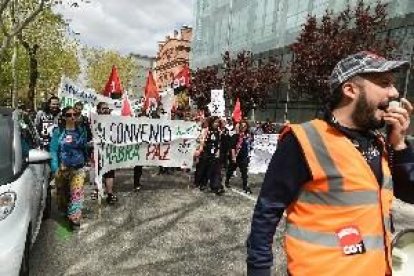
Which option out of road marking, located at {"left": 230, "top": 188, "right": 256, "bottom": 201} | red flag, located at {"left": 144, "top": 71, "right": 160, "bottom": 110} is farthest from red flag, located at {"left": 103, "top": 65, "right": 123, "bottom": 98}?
road marking, located at {"left": 230, "top": 188, "right": 256, "bottom": 201}

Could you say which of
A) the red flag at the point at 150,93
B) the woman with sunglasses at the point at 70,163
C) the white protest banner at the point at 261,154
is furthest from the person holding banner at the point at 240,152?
the woman with sunglasses at the point at 70,163

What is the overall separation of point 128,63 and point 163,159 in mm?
74675

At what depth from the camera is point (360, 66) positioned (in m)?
2.43

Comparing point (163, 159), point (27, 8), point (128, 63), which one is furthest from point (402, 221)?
point (128, 63)

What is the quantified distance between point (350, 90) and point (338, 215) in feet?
1.71

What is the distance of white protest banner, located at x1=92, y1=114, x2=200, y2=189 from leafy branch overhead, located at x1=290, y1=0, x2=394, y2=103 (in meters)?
7.27

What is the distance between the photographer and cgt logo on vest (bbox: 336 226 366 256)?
227 cm

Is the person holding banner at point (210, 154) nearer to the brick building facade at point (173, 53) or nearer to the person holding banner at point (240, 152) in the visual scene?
the person holding banner at point (240, 152)

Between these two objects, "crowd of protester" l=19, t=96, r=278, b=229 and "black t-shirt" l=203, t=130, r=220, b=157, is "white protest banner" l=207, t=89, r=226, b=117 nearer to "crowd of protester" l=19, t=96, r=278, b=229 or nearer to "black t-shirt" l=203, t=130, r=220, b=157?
"crowd of protester" l=19, t=96, r=278, b=229

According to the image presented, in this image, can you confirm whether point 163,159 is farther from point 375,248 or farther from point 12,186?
point 375,248

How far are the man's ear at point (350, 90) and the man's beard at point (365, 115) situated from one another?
3cm

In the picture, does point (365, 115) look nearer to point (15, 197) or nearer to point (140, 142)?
point (15, 197)

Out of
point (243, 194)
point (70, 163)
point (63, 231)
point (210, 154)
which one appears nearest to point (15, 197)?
point (63, 231)

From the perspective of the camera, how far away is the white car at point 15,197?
16.2 ft
